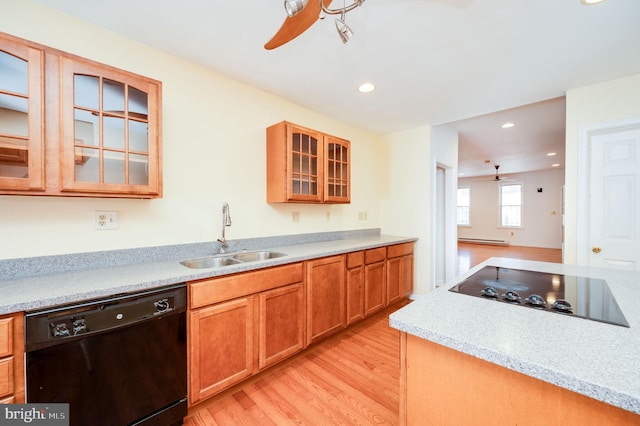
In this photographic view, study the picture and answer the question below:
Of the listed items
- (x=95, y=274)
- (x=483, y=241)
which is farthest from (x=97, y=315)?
(x=483, y=241)

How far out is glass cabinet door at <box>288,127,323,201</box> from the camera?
2535 mm

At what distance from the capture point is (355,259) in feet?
8.87

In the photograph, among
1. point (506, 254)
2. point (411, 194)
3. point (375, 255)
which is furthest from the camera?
point (506, 254)

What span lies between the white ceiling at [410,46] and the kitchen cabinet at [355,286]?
1.68m

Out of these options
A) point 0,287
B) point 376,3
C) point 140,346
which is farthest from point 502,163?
point 0,287

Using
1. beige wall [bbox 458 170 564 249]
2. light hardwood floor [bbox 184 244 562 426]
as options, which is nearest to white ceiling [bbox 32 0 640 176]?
light hardwood floor [bbox 184 244 562 426]

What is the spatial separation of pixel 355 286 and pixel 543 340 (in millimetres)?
2017

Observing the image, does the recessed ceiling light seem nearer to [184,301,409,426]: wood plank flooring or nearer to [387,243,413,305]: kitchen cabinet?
[387,243,413,305]: kitchen cabinet

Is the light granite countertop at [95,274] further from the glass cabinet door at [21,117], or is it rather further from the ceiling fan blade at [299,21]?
the ceiling fan blade at [299,21]

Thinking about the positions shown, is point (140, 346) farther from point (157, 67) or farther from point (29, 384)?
point (157, 67)

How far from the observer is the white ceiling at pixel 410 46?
156 centimetres

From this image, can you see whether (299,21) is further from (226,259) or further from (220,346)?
(220,346)

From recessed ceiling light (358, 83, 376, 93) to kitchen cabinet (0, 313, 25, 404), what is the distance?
271 centimetres

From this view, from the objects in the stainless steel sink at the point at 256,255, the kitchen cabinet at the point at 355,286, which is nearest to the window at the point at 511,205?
the kitchen cabinet at the point at 355,286
